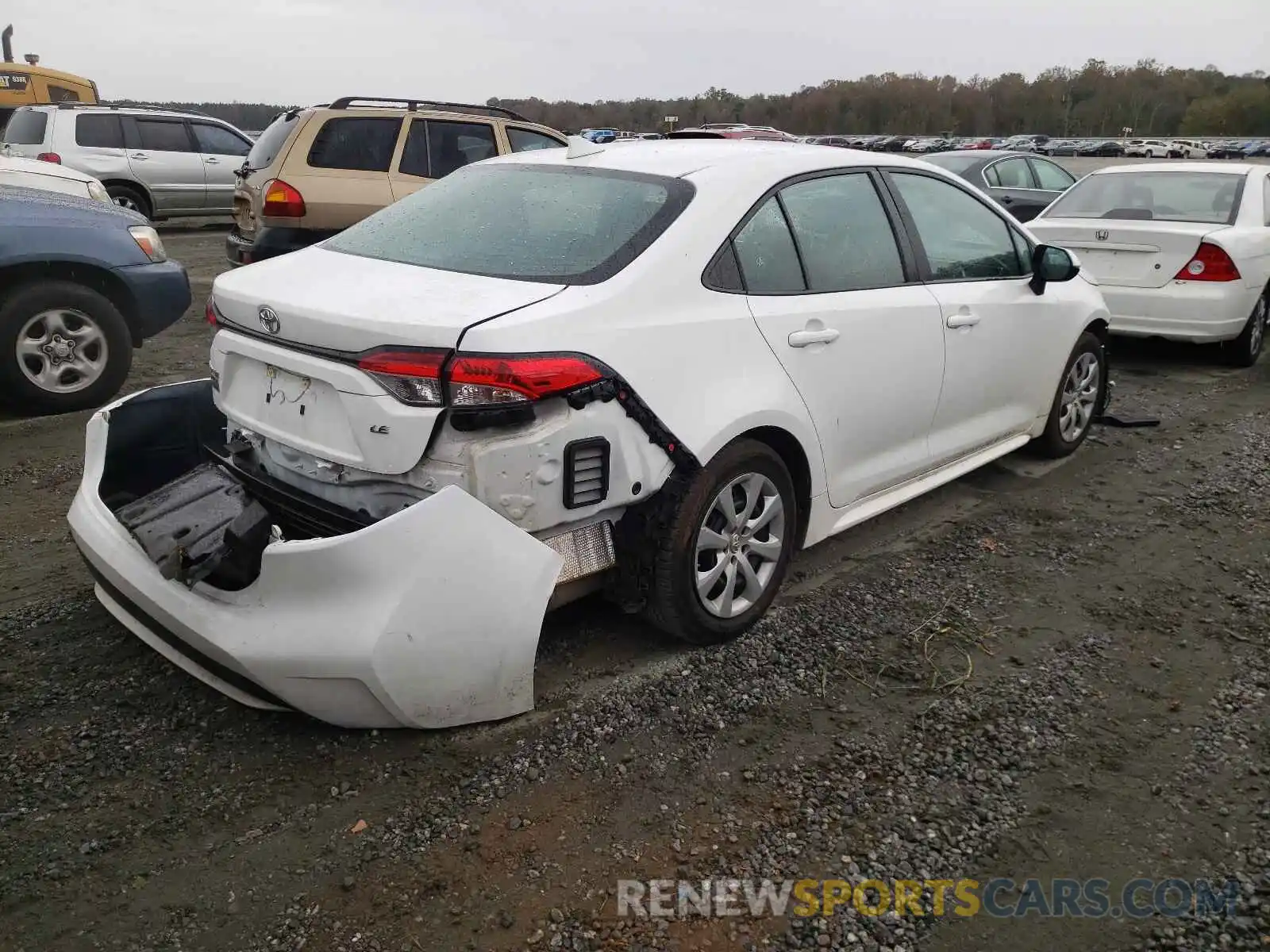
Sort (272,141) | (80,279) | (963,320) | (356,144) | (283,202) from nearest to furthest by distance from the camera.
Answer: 1. (963,320)
2. (80,279)
3. (283,202)
4. (356,144)
5. (272,141)

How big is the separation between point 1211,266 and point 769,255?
5134mm

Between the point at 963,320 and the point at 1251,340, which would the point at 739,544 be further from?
the point at 1251,340

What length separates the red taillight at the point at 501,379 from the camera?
2.54m

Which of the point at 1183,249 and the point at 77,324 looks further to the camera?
the point at 1183,249

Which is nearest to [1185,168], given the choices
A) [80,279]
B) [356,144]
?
[356,144]

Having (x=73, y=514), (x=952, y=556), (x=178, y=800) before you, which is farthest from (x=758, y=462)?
(x=73, y=514)

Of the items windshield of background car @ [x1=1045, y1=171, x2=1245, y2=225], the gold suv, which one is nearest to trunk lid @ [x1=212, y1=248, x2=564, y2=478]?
the gold suv

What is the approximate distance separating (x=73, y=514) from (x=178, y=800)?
1.08m

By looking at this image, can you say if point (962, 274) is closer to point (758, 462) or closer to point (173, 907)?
point (758, 462)

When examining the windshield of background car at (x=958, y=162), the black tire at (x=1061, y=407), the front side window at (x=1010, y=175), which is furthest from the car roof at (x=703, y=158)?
the front side window at (x=1010, y=175)

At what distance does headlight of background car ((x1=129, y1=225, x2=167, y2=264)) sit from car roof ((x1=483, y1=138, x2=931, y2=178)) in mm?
3185

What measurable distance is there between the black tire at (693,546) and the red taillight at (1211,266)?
16.8 ft

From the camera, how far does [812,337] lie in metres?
3.36

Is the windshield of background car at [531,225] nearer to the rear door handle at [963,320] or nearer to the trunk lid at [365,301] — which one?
the trunk lid at [365,301]
